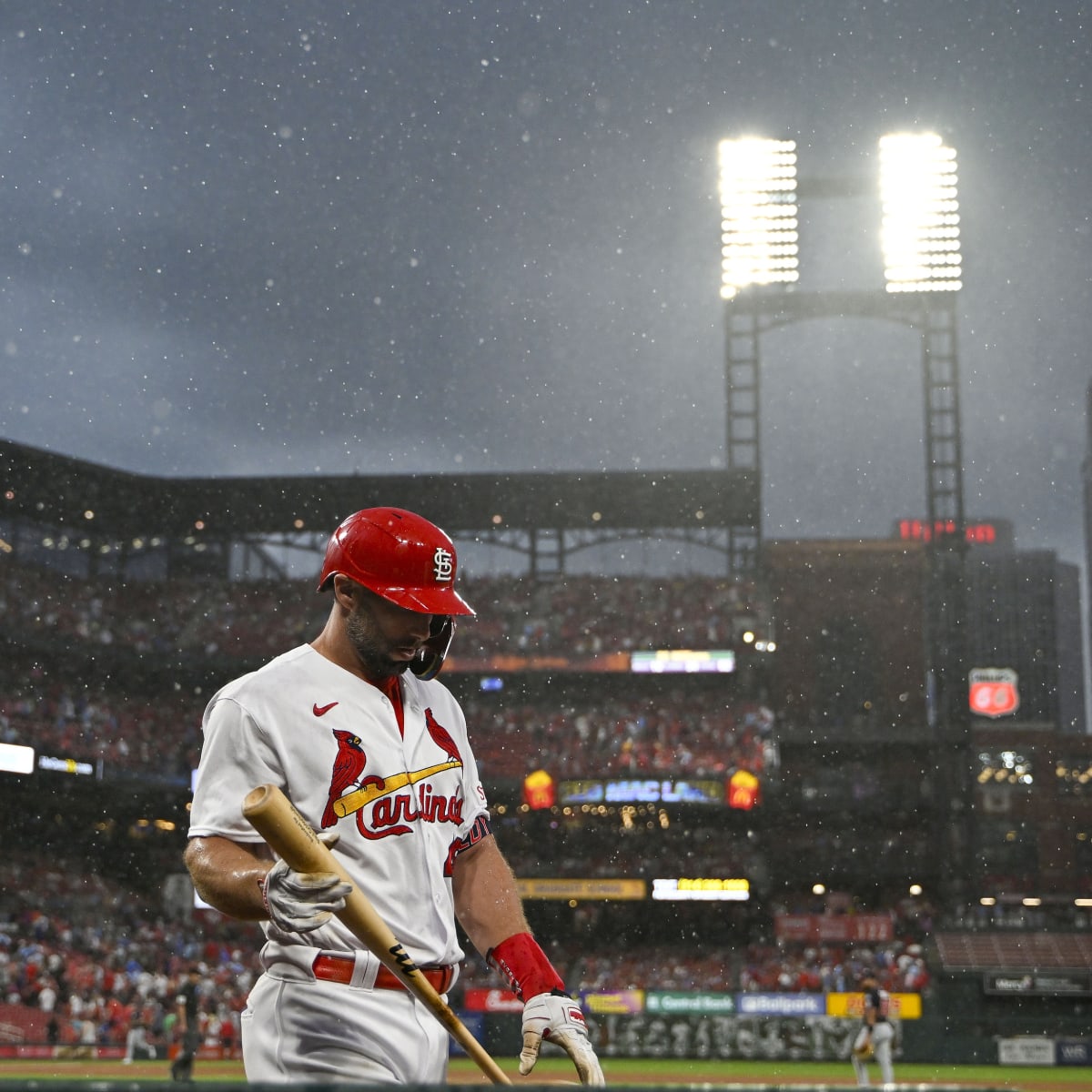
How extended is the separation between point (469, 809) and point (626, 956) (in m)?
31.3

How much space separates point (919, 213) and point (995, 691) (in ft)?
58.2

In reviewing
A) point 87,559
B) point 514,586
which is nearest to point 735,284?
point 514,586

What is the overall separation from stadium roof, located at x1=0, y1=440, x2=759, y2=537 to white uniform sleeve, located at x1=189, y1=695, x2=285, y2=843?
32504mm

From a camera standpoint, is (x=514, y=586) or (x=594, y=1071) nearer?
(x=594, y=1071)

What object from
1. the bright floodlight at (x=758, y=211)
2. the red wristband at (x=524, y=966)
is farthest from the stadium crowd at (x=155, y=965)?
the red wristband at (x=524, y=966)

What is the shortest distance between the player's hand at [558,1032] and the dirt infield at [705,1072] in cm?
1498

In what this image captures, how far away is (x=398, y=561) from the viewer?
10.9 ft

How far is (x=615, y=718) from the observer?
37312mm

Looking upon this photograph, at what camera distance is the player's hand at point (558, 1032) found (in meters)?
3.05

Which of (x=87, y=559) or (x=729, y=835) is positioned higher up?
(x=87, y=559)

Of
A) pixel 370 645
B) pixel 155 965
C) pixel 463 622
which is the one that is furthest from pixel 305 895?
pixel 463 622

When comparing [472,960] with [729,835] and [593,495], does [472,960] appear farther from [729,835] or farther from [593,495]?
[593,495]

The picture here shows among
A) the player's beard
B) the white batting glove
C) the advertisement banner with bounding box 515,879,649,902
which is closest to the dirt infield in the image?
the advertisement banner with bounding box 515,879,649,902

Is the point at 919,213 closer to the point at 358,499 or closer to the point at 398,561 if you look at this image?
the point at 358,499
